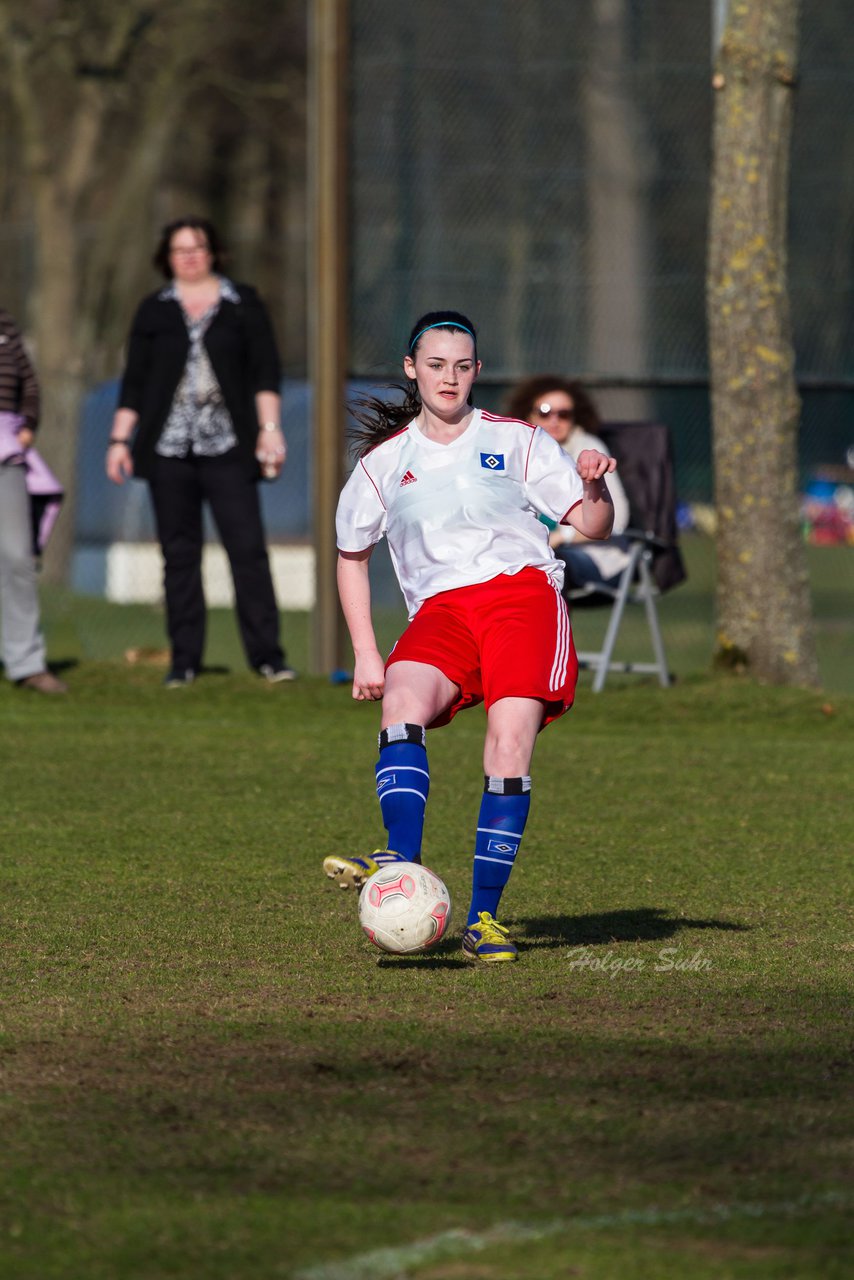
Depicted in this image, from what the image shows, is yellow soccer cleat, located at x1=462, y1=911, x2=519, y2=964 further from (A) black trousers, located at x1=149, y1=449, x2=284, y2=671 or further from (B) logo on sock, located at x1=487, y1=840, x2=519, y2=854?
(A) black trousers, located at x1=149, y1=449, x2=284, y2=671

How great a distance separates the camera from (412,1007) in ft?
16.8

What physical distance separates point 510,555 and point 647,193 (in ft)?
29.6

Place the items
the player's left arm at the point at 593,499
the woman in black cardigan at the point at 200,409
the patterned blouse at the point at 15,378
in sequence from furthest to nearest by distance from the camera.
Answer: the woman in black cardigan at the point at 200,409
the patterned blouse at the point at 15,378
the player's left arm at the point at 593,499

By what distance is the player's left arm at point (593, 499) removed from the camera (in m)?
5.54

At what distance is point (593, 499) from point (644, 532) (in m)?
6.23

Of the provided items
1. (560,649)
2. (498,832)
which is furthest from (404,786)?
(560,649)

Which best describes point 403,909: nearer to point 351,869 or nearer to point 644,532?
point 351,869

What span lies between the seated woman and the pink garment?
254 cm

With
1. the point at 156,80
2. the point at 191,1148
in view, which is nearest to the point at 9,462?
the point at 191,1148

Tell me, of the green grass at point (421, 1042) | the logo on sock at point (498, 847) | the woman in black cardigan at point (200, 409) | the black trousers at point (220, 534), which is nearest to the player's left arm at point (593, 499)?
the logo on sock at point (498, 847)

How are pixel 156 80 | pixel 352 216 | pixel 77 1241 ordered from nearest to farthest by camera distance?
pixel 77 1241, pixel 352 216, pixel 156 80

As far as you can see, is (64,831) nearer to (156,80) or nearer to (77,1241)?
(77,1241)

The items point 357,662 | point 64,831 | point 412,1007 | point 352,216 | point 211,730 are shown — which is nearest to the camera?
point 412,1007

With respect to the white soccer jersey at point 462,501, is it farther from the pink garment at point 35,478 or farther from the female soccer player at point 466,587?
the pink garment at point 35,478
